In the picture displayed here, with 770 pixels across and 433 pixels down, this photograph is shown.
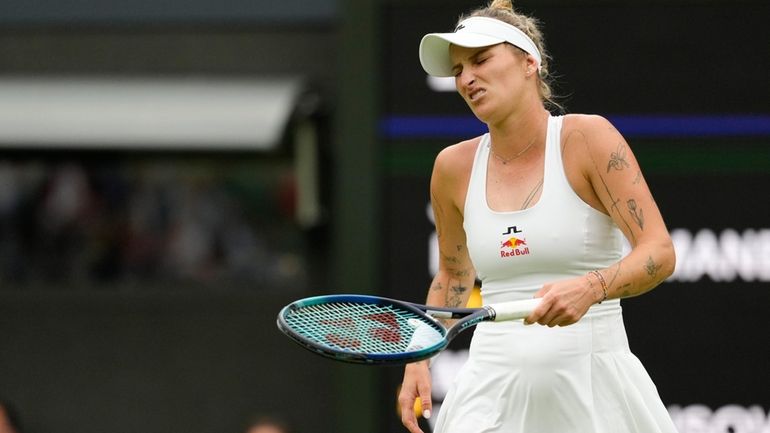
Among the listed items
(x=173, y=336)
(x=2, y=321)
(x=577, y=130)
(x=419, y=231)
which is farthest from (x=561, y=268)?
(x=2, y=321)

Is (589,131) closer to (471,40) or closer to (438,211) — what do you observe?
(471,40)

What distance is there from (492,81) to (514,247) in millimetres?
448

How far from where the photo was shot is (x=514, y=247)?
395 cm

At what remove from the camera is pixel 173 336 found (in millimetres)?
7953

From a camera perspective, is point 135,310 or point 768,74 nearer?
point 768,74

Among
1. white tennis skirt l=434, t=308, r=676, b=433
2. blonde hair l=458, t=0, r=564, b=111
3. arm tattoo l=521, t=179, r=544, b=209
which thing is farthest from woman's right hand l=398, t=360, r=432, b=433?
blonde hair l=458, t=0, r=564, b=111

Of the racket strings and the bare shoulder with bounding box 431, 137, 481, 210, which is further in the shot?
the bare shoulder with bounding box 431, 137, 481, 210

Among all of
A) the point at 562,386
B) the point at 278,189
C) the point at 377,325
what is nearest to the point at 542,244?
the point at 562,386

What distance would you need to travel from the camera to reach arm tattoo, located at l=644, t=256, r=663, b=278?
3738 millimetres

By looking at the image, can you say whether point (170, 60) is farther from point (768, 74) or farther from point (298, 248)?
point (768, 74)

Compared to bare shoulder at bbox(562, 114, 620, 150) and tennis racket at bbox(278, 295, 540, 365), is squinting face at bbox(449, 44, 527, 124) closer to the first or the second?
bare shoulder at bbox(562, 114, 620, 150)

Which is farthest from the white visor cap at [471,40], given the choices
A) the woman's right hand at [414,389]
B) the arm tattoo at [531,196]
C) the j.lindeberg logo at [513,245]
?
the woman's right hand at [414,389]

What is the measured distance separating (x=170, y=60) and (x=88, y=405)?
6.34 ft

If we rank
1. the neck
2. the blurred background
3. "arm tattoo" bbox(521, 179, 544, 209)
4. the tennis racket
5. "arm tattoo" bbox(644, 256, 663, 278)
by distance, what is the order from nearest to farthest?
the tennis racket
"arm tattoo" bbox(644, 256, 663, 278)
"arm tattoo" bbox(521, 179, 544, 209)
the neck
the blurred background
